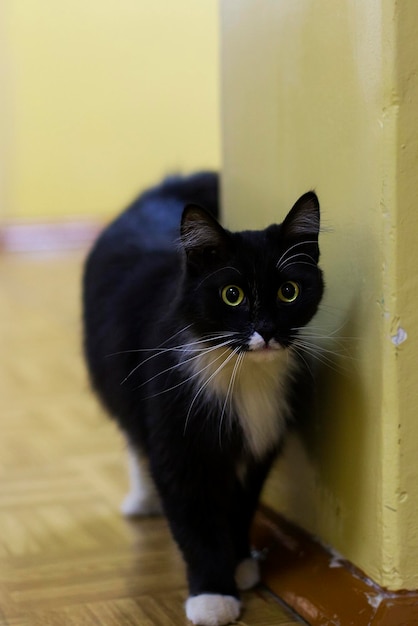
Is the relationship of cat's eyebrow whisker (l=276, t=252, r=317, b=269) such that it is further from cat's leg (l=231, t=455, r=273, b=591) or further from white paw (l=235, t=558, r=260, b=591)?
white paw (l=235, t=558, r=260, b=591)

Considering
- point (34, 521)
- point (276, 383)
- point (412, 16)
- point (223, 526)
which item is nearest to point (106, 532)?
point (34, 521)

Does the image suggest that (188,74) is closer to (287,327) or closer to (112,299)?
(112,299)

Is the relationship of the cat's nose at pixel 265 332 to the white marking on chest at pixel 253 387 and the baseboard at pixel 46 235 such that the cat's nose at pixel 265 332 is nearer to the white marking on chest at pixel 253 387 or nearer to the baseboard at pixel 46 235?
the white marking on chest at pixel 253 387

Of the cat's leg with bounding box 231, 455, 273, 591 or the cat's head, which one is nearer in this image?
the cat's head

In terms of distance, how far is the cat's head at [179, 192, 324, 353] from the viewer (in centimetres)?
114

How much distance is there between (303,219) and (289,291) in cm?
9

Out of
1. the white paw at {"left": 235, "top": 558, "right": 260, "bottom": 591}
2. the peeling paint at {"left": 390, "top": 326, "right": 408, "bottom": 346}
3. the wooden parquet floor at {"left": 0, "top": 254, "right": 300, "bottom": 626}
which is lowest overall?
the wooden parquet floor at {"left": 0, "top": 254, "right": 300, "bottom": 626}

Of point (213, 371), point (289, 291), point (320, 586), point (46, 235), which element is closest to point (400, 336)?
point (289, 291)

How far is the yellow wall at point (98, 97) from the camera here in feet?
16.6

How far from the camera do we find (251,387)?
48.9 inches

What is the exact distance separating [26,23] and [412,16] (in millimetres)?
4369

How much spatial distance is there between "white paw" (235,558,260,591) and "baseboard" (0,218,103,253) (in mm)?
3931

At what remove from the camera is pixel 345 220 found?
122 centimetres

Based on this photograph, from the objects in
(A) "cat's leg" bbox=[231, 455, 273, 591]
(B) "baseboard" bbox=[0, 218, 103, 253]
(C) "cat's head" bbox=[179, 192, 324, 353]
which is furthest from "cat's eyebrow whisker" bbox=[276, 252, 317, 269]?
(B) "baseboard" bbox=[0, 218, 103, 253]
